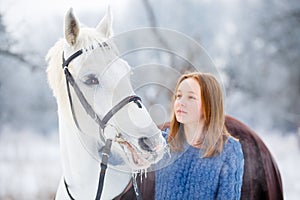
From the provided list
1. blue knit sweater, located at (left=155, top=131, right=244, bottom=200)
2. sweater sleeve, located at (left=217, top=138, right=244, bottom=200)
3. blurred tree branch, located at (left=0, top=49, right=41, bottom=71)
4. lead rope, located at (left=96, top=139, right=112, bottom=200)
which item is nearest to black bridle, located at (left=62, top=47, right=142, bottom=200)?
lead rope, located at (left=96, top=139, right=112, bottom=200)

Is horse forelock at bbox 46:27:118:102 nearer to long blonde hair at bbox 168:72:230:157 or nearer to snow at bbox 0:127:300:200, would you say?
long blonde hair at bbox 168:72:230:157

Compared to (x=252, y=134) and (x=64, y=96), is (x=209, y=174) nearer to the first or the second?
(x=252, y=134)

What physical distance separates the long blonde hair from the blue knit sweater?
2 centimetres

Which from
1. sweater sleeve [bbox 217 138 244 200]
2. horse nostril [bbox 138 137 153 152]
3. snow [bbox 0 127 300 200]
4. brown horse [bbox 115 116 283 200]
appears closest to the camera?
horse nostril [bbox 138 137 153 152]

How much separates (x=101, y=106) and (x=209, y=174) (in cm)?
37

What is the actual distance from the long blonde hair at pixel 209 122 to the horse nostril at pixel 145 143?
Answer: 203mm

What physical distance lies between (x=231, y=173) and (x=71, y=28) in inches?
22.8

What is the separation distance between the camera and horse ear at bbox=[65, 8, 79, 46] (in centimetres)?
95

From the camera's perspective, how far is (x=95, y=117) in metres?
0.96

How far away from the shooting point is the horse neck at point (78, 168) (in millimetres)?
1007

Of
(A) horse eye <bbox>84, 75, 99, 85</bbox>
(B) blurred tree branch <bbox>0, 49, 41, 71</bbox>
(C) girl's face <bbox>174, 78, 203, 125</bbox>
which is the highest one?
(B) blurred tree branch <bbox>0, 49, 41, 71</bbox>

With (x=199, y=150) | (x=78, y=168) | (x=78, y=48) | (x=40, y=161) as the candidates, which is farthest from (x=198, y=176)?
(x=40, y=161)

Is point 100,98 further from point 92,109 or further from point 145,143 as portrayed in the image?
point 145,143

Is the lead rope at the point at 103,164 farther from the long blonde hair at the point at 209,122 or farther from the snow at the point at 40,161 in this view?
the snow at the point at 40,161
